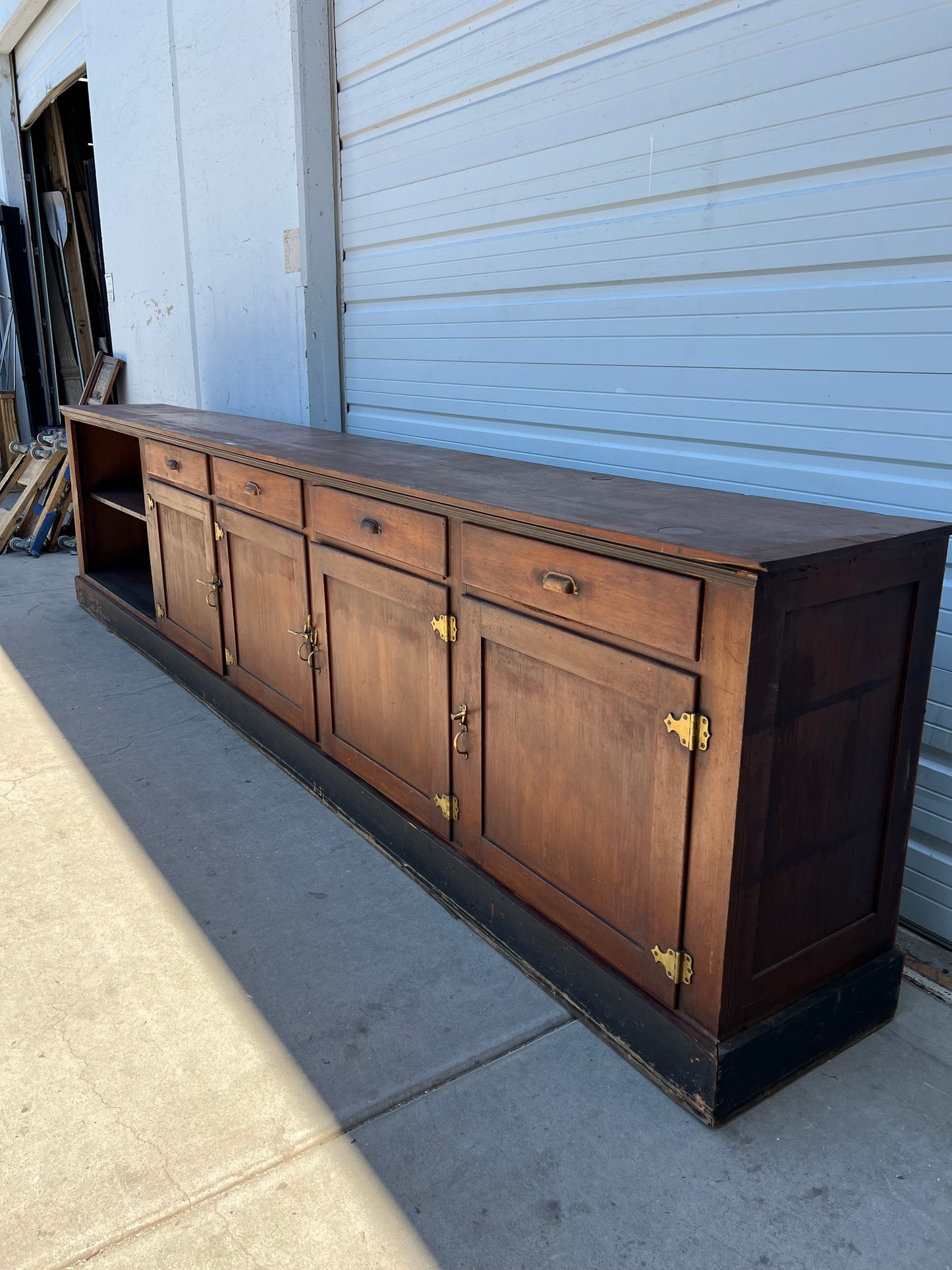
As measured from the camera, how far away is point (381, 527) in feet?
8.04

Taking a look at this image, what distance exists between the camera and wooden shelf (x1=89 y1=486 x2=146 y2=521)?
4.40 meters

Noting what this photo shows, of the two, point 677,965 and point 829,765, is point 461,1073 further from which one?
point 829,765

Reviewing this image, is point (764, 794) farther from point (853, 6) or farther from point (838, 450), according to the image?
point (853, 6)

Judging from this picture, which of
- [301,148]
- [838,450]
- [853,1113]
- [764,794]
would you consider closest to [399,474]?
[838,450]

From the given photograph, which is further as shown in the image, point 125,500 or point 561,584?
point 125,500

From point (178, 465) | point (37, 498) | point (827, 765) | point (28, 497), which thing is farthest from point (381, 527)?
point (37, 498)

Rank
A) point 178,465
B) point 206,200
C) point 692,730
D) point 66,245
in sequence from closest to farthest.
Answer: point 692,730 → point 178,465 → point 206,200 → point 66,245

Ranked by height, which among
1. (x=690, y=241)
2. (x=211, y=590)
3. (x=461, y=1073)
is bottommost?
(x=461, y=1073)

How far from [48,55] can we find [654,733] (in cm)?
799

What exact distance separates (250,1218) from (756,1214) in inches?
32.8

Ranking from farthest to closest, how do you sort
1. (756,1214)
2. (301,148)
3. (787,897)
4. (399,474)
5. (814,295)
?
(301,148) → (399,474) → (814,295) → (787,897) → (756,1214)

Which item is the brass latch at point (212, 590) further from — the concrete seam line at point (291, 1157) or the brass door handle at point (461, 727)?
the concrete seam line at point (291, 1157)

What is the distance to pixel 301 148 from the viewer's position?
3.92 metres

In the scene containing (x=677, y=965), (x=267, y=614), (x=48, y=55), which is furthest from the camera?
(x=48, y=55)
